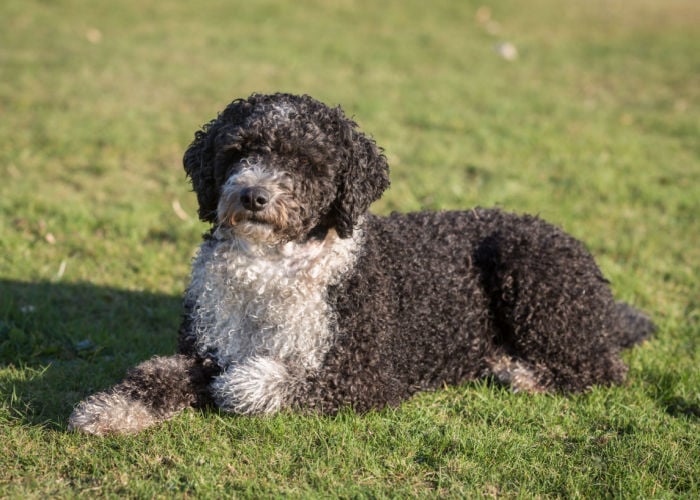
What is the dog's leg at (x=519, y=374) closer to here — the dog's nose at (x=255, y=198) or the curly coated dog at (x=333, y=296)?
the curly coated dog at (x=333, y=296)

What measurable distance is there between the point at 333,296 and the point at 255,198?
0.82 m

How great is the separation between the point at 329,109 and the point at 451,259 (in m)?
1.32

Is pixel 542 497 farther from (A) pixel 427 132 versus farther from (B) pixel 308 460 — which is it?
(A) pixel 427 132

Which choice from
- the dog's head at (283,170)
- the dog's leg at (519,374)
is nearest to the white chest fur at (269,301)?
the dog's head at (283,170)

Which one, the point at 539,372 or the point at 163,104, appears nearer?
the point at 539,372

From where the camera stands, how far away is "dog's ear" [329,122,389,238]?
4.63 meters

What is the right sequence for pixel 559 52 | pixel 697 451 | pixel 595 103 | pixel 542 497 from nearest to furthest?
pixel 542 497, pixel 697 451, pixel 595 103, pixel 559 52

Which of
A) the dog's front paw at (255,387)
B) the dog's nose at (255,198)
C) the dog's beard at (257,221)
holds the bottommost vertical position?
the dog's front paw at (255,387)

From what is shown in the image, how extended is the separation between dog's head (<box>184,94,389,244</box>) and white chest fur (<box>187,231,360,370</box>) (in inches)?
6.1

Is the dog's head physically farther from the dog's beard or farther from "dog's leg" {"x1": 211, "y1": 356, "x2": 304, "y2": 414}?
"dog's leg" {"x1": 211, "y1": 356, "x2": 304, "y2": 414}

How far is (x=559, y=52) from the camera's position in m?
16.9

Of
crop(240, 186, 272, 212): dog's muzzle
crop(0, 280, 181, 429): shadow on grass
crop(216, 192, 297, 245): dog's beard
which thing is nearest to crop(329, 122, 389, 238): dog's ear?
crop(216, 192, 297, 245): dog's beard

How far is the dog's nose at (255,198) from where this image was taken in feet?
14.0

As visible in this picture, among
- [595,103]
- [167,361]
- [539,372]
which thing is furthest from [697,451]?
[595,103]
